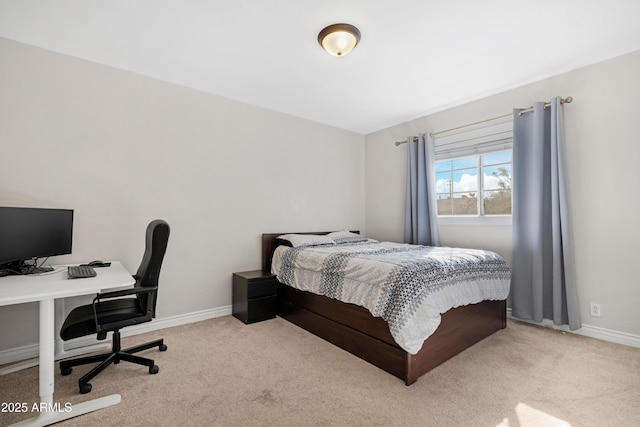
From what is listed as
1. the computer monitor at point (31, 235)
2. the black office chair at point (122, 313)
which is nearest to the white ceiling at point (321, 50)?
the computer monitor at point (31, 235)

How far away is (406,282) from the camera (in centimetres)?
207

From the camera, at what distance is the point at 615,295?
2.67 meters

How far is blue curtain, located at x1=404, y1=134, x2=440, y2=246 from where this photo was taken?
3910 mm

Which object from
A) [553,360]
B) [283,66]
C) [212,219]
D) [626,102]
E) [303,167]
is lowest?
[553,360]

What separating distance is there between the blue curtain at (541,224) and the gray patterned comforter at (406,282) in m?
0.30

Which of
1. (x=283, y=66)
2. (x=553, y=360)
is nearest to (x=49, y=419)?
(x=283, y=66)

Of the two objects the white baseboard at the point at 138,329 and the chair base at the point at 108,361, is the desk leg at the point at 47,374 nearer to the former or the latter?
the chair base at the point at 108,361

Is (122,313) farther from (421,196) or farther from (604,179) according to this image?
(604,179)

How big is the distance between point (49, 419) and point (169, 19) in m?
2.59

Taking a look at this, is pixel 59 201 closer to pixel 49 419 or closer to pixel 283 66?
pixel 49 419

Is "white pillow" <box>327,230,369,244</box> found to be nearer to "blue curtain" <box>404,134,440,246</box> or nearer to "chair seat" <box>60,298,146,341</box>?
"blue curtain" <box>404,134,440,246</box>

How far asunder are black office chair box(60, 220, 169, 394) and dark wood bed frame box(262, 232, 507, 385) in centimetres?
136

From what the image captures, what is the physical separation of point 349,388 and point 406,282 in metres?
0.79

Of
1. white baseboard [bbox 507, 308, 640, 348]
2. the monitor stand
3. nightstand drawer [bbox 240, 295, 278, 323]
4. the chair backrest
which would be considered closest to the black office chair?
the chair backrest
